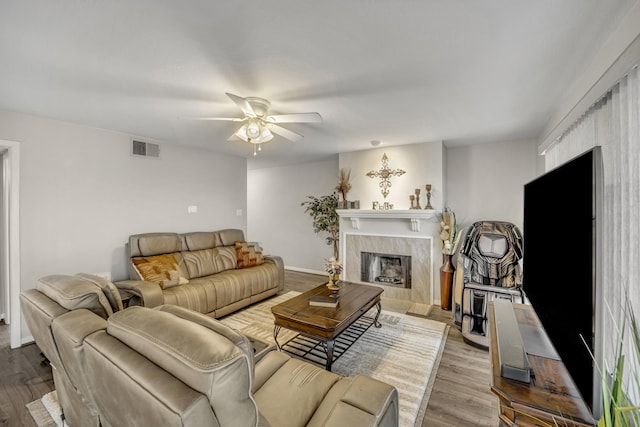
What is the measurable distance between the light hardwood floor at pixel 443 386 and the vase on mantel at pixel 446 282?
2.89ft

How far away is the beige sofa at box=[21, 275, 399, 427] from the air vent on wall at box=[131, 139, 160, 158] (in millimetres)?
2644

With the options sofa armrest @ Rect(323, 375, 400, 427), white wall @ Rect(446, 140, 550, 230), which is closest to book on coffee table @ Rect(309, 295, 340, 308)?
sofa armrest @ Rect(323, 375, 400, 427)

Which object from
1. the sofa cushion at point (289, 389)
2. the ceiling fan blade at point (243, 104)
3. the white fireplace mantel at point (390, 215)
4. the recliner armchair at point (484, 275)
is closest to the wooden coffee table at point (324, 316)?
the sofa cushion at point (289, 389)

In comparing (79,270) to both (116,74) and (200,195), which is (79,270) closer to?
(200,195)

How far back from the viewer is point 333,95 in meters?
2.32

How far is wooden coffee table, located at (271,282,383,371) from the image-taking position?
216cm

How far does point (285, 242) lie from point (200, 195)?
7.84 feet

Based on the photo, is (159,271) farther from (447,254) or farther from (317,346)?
(447,254)

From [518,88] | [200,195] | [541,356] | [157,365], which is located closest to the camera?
[157,365]

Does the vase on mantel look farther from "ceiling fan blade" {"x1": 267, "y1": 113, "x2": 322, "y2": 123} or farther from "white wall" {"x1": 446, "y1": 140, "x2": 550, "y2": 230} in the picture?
"ceiling fan blade" {"x1": 267, "y1": 113, "x2": 322, "y2": 123}

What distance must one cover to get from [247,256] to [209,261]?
0.56 metres

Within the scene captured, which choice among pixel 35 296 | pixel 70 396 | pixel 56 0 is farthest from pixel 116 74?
pixel 70 396

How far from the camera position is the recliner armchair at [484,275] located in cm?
275

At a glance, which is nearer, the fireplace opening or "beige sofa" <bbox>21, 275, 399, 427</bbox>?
"beige sofa" <bbox>21, 275, 399, 427</bbox>
